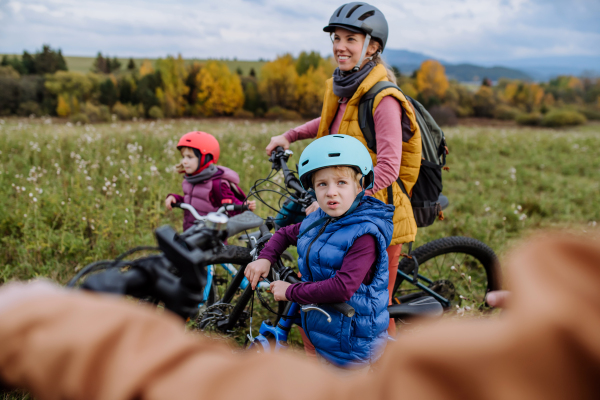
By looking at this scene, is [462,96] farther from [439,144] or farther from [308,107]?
[439,144]

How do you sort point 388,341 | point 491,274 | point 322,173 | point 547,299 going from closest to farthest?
point 547,299 < point 322,173 < point 388,341 < point 491,274

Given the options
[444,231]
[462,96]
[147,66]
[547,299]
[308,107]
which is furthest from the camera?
[147,66]

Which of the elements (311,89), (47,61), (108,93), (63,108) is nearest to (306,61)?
(311,89)

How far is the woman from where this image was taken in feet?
8.38

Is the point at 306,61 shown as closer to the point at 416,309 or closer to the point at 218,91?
the point at 218,91

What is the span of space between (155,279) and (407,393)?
749mm

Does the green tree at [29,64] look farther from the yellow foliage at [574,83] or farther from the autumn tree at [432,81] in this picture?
the yellow foliage at [574,83]

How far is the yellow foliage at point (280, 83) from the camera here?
34344 millimetres

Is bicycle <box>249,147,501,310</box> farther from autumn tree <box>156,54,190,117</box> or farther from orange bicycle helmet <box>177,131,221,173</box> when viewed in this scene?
autumn tree <box>156,54,190,117</box>

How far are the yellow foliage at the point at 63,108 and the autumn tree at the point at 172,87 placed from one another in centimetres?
792

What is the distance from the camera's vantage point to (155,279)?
1025 millimetres

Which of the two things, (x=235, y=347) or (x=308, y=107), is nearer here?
(x=235, y=347)

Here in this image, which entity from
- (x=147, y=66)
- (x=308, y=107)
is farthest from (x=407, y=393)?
(x=147, y=66)

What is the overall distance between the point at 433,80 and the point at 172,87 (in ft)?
91.3
